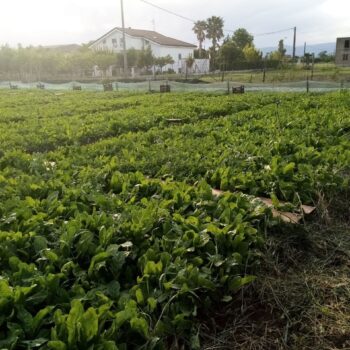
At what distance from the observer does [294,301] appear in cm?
296

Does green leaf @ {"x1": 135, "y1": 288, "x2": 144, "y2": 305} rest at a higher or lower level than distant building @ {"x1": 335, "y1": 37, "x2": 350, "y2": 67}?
lower

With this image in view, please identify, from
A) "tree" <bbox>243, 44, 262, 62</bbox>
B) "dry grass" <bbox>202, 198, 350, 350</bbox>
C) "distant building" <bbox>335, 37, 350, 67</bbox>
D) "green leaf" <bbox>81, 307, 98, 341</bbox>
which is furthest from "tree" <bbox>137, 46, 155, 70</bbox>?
"green leaf" <bbox>81, 307, 98, 341</bbox>

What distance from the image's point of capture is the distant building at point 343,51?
47.9 metres

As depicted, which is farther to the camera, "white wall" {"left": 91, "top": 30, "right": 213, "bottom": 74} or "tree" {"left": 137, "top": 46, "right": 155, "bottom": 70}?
"white wall" {"left": 91, "top": 30, "right": 213, "bottom": 74}

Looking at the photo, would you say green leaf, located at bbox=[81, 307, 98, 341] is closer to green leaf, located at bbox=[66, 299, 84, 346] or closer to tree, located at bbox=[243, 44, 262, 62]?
green leaf, located at bbox=[66, 299, 84, 346]

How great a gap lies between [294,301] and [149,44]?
2490 inches

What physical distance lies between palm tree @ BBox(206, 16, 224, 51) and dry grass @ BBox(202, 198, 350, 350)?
7136 cm

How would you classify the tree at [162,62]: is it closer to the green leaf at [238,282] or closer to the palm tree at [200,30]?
the palm tree at [200,30]

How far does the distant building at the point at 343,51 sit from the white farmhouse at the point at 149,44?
70.3 feet

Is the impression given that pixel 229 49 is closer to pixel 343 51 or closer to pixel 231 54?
pixel 231 54

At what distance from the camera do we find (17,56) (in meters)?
56.4

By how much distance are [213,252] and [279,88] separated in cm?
1947

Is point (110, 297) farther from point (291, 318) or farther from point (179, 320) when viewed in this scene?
point (291, 318)

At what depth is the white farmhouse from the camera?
6272cm
